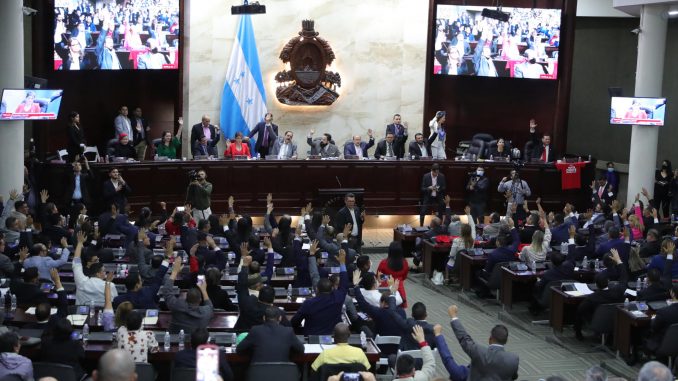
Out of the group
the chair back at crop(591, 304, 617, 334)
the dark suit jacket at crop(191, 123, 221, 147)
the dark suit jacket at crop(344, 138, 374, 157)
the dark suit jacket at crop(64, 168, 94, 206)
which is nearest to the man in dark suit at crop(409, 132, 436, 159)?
the dark suit jacket at crop(344, 138, 374, 157)

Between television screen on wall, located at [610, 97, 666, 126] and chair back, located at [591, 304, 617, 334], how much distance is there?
27.3ft

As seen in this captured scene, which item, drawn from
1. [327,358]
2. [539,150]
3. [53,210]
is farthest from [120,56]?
[327,358]

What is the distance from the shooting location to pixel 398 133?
20.6m

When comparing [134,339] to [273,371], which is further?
[134,339]

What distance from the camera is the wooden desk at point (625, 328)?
11.3 meters

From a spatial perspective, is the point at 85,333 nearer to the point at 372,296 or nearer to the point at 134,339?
the point at 134,339

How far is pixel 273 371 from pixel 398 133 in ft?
42.3

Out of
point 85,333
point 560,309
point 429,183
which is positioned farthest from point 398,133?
point 85,333

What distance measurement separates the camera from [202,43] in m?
20.8

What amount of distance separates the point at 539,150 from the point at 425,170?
9.70ft

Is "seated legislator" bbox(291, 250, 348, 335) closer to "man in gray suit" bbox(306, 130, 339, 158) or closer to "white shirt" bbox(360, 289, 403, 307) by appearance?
"white shirt" bbox(360, 289, 403, 307)

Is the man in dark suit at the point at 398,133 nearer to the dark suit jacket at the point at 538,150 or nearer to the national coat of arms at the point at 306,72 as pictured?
the national coat of arms at the point at 306,72

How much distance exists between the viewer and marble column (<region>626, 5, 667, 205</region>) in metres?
19.5

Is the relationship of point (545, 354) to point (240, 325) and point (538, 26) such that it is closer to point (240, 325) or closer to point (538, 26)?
point (240, 325)
